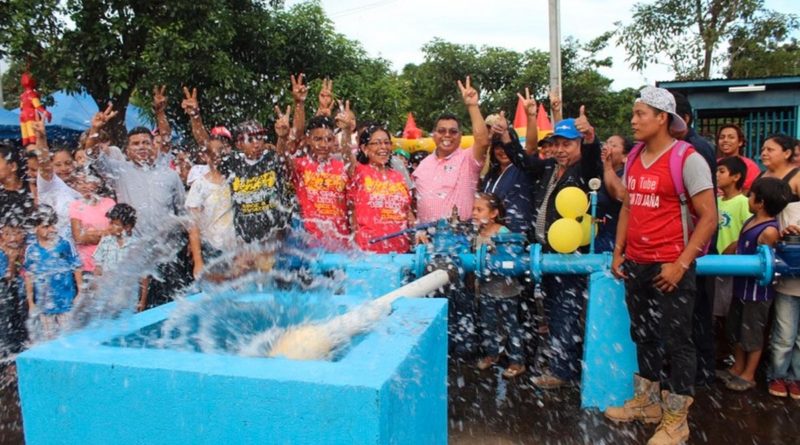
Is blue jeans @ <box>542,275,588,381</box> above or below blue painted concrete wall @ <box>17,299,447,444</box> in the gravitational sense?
below

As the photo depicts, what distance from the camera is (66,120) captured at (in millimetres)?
13164

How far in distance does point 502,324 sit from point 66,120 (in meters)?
12.1

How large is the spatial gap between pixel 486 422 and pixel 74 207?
3.57m

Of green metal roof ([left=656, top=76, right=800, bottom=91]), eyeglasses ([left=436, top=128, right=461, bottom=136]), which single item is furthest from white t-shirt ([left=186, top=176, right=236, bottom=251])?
green metal roof ([left=656, top=76, right=800, bottom=91])

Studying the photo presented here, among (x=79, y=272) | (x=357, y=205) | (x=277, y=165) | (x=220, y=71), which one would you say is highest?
(x=220, y=71)

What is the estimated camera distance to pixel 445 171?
4.66 m

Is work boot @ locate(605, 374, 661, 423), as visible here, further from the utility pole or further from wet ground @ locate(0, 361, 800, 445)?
the utility pole

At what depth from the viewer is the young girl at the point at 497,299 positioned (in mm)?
4355

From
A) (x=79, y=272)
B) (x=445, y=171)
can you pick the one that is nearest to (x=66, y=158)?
(x=79, y=272)

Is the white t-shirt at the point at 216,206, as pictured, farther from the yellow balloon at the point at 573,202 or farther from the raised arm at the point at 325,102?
the yellow balloon at the point at 573,202

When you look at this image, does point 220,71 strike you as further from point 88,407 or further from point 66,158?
point 88,407

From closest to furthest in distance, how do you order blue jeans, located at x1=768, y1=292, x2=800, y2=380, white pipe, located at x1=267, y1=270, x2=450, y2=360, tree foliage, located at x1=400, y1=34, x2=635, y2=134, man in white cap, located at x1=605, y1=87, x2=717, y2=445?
white pipe, located at x1=267, y1=270, x2=450, y2=360 → man in white cap, located at x1=605, y1=87, x2=717, y2=445 → blue jeans, located at x1=768, y1=292, x2=800, y2=380 → tree foliage, located at x1=400, y1=34, x2=635, y2=134

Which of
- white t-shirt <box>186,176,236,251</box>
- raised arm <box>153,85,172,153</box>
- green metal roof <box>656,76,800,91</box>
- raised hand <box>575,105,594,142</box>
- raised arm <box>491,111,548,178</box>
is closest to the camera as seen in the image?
raised hand <box>575,105,594,142</box>

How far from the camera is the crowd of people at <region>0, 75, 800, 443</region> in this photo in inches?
159
